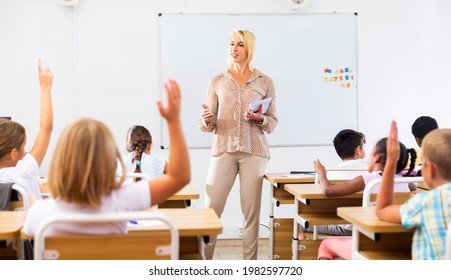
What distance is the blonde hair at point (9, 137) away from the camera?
8.38 ft

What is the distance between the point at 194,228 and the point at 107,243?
32cm

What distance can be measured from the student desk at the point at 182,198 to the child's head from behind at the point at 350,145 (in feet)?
3.49

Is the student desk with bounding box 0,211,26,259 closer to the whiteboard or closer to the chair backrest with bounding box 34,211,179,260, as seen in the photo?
the chair backrest with bounding box 34,211,179,260

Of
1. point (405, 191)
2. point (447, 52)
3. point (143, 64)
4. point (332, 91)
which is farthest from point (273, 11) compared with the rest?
point (405, 191)

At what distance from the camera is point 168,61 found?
5504 mm

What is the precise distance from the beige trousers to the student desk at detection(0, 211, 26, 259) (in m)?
1.71

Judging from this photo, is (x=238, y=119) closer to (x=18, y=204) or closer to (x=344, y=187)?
(x=344, y=187)

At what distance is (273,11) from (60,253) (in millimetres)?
4259

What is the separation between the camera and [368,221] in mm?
2094

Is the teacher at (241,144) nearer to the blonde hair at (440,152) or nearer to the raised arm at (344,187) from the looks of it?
the raised arm at (344,187)

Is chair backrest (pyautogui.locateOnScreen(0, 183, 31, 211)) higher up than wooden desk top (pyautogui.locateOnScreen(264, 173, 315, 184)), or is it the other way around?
chair backrest (pyautogui.locateOnScreen(0, 183, 31, 211))

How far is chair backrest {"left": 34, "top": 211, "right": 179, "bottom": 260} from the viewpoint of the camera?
1.69 m

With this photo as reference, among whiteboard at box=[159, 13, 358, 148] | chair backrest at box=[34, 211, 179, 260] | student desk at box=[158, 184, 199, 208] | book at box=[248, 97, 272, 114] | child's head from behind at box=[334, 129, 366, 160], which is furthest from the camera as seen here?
whiteboard at box=[159, 13, 358, 148]

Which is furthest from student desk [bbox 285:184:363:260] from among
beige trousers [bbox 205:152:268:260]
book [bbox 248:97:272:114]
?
book [bbox 248:97:272:114]
